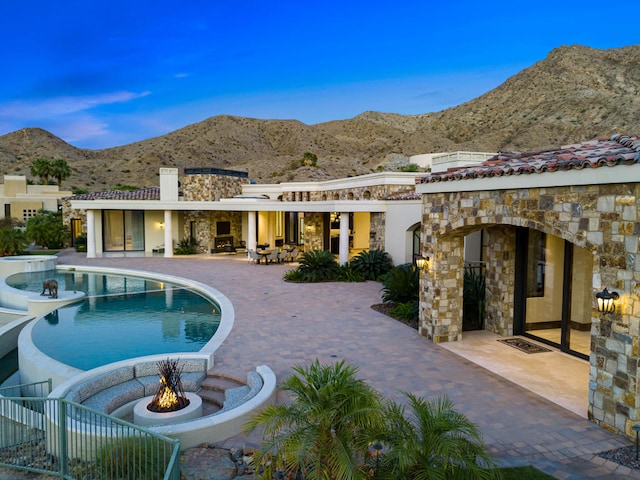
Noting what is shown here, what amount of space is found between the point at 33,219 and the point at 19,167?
42.5 meters

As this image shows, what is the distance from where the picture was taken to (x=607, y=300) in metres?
5.92

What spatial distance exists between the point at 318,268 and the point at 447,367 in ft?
35.8

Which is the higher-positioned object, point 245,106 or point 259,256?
point 245,106

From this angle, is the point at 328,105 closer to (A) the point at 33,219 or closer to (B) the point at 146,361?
(A) the point at 33,219

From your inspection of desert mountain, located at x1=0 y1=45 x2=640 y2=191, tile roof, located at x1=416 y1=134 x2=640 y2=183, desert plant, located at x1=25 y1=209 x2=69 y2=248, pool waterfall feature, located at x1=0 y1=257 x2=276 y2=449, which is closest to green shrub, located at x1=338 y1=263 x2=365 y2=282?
pool waterfall feature, located at x1=0 y1=257 x2=276 y2=449

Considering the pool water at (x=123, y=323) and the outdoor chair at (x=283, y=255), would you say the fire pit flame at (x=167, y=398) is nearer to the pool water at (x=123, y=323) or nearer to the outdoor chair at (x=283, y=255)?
the pool water at (x=123, y=323)

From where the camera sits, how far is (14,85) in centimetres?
5825

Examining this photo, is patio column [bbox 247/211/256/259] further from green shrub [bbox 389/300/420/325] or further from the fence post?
the fence post

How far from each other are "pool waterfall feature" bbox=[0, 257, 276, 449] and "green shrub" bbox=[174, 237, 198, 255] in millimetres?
11918

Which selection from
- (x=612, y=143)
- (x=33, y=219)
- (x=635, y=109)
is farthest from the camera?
(x=635, y=109)

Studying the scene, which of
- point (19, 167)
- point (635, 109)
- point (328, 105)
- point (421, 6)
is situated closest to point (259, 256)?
point (421, 6)

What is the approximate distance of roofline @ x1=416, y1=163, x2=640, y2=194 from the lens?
5840mm

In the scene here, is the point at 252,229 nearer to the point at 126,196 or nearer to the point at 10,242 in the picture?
the point at 126,196

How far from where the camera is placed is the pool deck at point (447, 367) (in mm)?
5680
